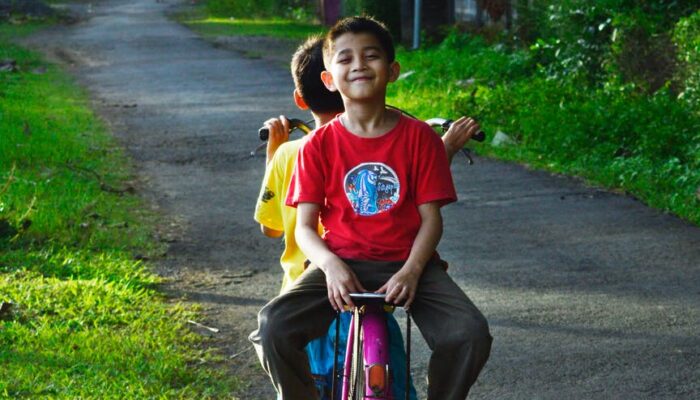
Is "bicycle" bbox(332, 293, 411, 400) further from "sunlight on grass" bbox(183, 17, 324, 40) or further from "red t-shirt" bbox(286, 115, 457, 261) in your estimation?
"sunlight on grass" bbox(183, 17, 324, 40)

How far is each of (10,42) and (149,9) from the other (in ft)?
46.1

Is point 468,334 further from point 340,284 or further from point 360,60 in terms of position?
point 360,60

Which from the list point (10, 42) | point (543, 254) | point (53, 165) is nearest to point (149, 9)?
point (10, 42)

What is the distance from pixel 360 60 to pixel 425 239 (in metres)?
0.58

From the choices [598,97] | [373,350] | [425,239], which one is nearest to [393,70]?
[425,239]

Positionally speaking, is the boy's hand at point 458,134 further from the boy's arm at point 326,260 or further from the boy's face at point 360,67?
the boy's arm at point 326,260

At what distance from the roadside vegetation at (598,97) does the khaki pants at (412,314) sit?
5248 mm

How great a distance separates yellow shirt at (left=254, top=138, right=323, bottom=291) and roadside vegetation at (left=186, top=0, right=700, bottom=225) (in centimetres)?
489

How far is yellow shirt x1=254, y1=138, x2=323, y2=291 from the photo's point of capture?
166 inches

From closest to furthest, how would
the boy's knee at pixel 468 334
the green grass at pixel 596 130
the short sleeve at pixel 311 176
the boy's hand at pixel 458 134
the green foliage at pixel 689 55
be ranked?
the boy's knee at pixel 468 334, the short sleeve at pixel 311 176, the boy's hand at pixel 458 134, the green grass at pixel 596 130, the green foliage at pixel 689 55

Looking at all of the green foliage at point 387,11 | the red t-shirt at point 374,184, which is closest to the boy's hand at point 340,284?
the red t-shirt at point 374,184

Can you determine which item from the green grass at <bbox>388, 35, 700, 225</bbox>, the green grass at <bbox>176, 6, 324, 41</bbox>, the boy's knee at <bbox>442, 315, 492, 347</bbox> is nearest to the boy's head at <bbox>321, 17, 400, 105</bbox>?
the boy's knee at <bbox>442, 315, 492, 347</bbox>

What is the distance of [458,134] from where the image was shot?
13.5 feet

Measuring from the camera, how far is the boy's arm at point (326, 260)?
3.61 meters
